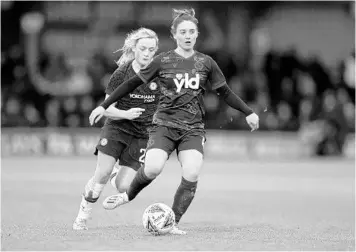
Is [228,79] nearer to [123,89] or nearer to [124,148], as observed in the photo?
[124,148]

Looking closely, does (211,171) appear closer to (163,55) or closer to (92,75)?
(92,75)

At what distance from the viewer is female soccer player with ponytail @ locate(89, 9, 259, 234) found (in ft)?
29.0

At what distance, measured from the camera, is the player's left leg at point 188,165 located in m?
8.78

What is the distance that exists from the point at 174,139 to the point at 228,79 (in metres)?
15.6

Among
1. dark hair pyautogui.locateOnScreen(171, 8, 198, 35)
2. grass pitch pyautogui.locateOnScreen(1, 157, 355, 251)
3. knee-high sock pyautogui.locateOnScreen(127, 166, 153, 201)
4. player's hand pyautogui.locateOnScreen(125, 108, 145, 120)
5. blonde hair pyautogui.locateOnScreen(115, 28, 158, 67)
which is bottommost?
grass pitch pyautogui.locateOnScreen(1, 157, 355, 251)

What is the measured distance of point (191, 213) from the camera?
11.6 metres

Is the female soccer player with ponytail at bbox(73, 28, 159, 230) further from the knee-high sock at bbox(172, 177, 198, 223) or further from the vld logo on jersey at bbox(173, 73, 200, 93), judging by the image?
the knee-high sock at bbox(172, 177, 198, 223)

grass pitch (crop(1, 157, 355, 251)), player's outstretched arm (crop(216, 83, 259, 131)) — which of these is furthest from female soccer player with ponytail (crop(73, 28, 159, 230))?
player's outstretched arm (crop(216, 83, 259, 131))

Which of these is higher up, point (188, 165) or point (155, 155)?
point (155, 155)

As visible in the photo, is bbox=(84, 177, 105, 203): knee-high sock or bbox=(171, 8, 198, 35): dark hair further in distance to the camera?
bbox=(84, 177, 105, 203): knee-high sock

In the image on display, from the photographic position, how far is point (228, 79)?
2441 centimetres

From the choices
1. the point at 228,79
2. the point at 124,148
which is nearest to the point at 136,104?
the point at 124,148

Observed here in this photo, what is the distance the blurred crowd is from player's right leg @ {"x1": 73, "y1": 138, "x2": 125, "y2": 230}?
12905 mm

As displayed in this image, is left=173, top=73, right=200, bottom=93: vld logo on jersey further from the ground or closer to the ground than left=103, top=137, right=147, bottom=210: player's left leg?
further from the ground
